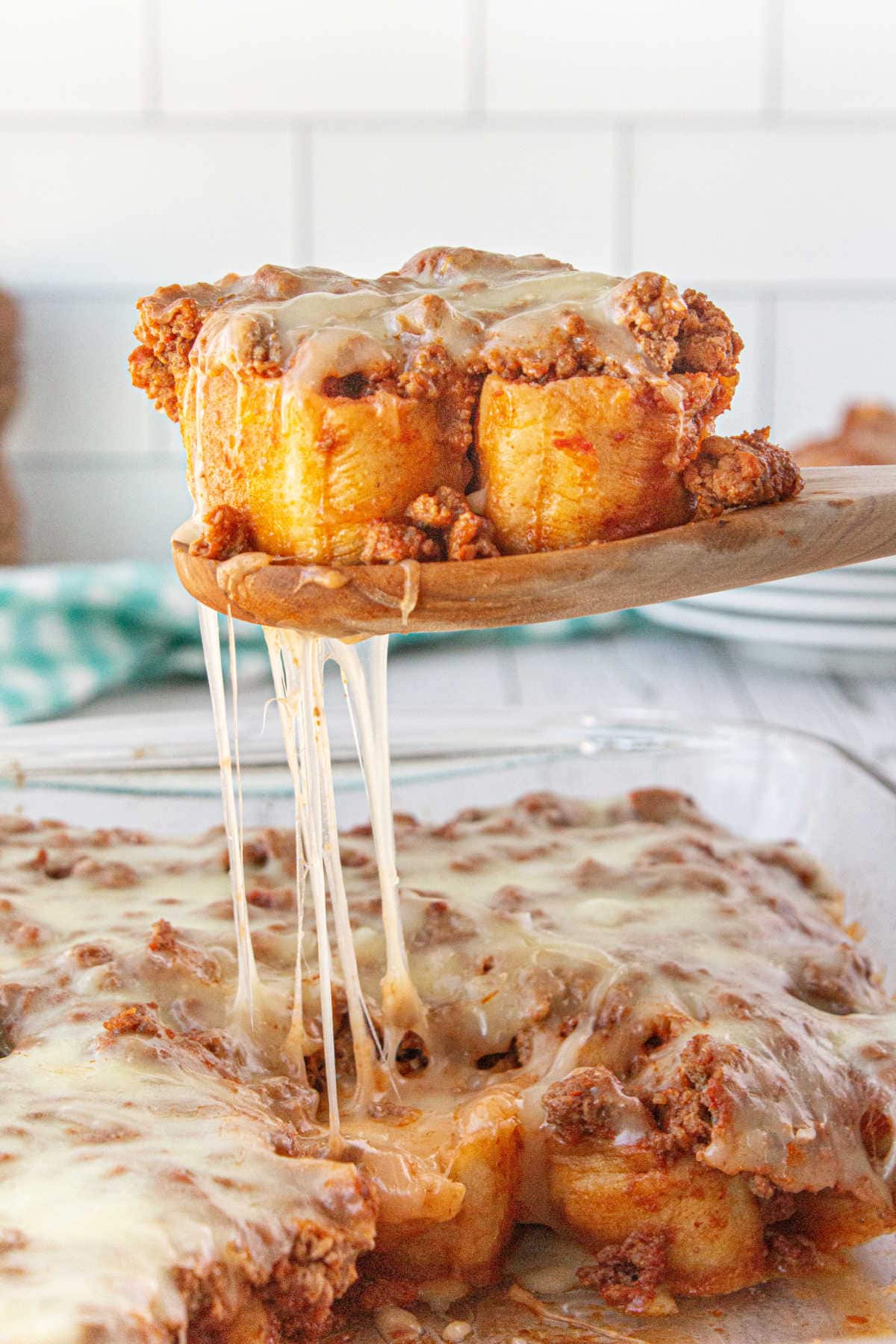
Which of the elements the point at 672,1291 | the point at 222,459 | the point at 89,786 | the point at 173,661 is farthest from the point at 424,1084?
the point at 173,661

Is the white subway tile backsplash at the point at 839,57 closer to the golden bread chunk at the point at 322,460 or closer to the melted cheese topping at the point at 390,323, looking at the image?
the melted cheese topping at the point at 390,323

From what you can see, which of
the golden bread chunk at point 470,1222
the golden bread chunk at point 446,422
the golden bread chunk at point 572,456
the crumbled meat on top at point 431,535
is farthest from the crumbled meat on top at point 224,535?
the golden bread chunk at point 470,1222

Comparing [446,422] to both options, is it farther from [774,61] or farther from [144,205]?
[774,61]

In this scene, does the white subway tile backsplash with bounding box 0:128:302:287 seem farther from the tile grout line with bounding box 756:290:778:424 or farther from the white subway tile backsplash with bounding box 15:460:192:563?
the tile grout line with bounding box 756:290:778:424

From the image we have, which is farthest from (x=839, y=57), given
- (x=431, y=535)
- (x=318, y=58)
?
(x=431, y=535)

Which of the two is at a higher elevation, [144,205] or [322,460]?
[144,205]

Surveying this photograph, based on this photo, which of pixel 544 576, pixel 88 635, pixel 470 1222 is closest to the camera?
pixel 544 576
